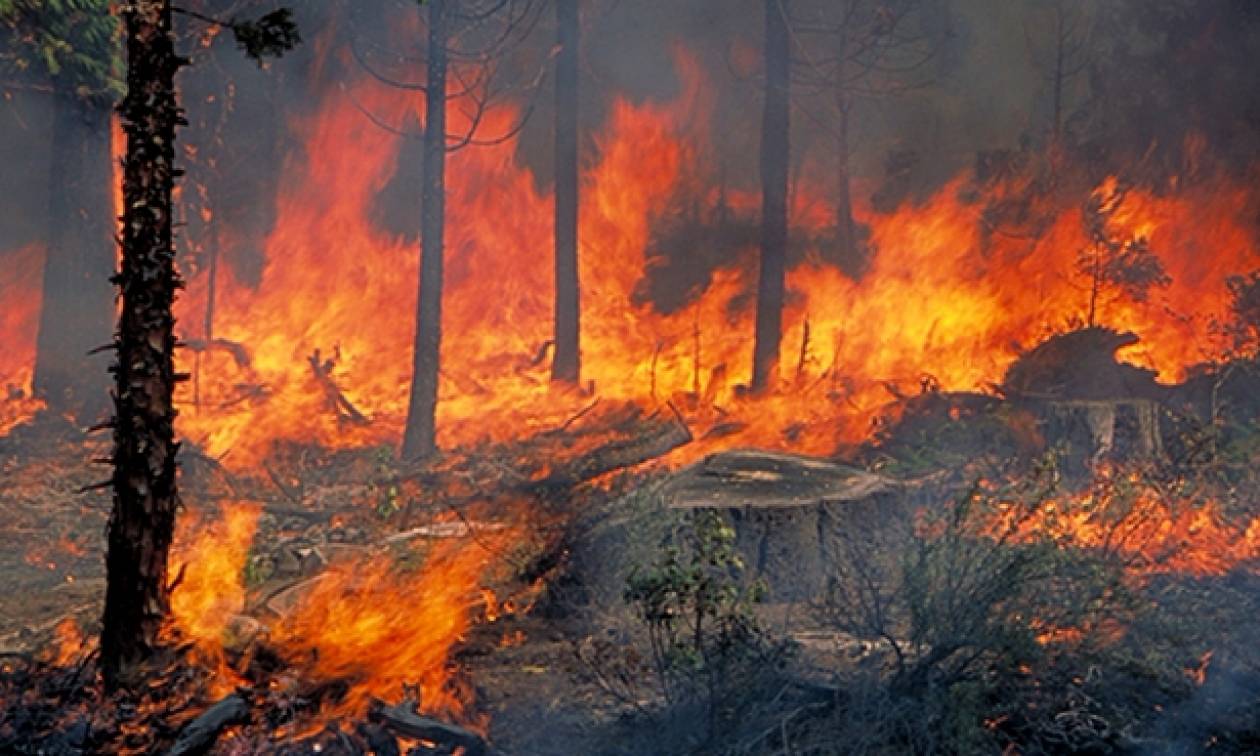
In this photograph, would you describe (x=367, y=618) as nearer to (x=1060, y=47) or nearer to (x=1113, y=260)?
(x=1113, y=260)

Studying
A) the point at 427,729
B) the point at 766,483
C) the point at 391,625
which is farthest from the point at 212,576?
the point at 766,483

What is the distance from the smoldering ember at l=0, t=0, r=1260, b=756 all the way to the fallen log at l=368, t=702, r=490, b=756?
3cm

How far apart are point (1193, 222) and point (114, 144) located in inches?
738

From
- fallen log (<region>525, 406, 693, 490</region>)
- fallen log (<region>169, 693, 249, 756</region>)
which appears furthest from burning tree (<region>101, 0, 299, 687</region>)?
fallen log (<region>525, 406, 693, 490</region>)

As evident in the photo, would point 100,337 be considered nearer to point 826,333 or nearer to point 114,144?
point 114,144

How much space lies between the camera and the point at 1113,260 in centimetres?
1447

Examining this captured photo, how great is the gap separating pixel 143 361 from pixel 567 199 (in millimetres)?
11659

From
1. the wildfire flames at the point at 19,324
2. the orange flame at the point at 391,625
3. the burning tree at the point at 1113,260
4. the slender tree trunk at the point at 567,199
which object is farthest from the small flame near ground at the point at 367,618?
the burning tree at the point at 1113,260

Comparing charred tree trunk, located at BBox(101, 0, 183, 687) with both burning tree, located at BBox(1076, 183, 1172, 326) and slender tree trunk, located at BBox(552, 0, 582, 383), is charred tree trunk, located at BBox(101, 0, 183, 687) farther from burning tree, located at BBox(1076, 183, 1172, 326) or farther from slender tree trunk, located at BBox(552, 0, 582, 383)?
burning tree, located at BBox(1076, 183, 1172, 326)

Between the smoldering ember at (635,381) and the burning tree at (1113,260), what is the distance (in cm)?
9

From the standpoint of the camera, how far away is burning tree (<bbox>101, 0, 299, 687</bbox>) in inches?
240

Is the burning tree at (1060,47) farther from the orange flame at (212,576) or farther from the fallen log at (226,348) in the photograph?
the fallen log at (226,348)

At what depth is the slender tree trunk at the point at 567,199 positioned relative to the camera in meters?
17.2

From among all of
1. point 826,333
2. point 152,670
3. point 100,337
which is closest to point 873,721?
point 152,670
